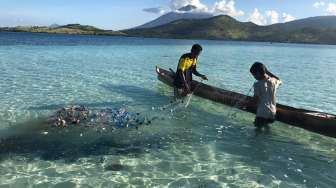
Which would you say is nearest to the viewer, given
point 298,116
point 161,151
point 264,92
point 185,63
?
point 161,151

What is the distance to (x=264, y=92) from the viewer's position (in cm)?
1337

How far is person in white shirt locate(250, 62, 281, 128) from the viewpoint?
13086 mm

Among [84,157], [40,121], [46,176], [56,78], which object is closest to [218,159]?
[84,157]

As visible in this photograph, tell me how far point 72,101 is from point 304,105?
1353 cm

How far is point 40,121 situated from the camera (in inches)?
615

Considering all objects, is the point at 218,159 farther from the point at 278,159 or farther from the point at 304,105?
the point at 304,105

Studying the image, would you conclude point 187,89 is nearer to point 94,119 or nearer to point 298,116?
point 94,119

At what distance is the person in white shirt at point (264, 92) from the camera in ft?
42.9

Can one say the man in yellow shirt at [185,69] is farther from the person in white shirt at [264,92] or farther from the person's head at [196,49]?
the person in white shirt at [264,92]

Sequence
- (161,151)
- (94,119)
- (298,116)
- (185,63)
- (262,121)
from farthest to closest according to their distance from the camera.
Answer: (185,63), (94,119), (298,116), (262,121), (161,151)

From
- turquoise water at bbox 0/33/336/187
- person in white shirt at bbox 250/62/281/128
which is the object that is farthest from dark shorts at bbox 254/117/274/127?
turquoise water at bbox 0/33/336/187

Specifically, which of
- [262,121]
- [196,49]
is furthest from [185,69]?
[262,121]

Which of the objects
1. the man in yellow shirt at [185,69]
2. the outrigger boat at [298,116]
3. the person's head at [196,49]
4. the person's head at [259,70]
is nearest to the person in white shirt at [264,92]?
the person's head at [259,70]

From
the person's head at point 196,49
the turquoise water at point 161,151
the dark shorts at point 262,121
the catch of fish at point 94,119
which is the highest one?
the person's head at point 196,49
